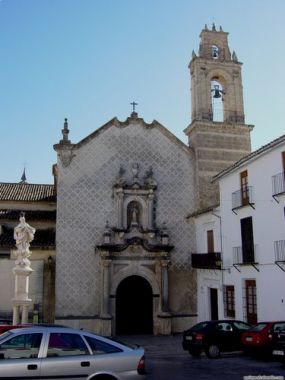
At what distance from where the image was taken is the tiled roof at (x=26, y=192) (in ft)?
88.6

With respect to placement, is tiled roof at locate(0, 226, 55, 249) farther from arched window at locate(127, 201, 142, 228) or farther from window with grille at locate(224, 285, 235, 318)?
window with grille at locate(224, 285, 235, 318)

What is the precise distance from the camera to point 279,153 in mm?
17797

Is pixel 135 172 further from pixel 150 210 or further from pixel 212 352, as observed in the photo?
pixel 212 352

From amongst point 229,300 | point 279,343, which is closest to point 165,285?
point 229,300

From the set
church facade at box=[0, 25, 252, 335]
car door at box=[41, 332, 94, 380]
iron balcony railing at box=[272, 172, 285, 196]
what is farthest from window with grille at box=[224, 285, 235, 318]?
car door at box=[41, 332, 94, 380]

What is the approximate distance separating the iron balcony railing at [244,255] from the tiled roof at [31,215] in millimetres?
10927

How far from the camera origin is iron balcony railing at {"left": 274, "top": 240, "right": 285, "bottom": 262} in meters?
17.0

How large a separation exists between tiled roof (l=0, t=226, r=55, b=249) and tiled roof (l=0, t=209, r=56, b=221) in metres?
0.70

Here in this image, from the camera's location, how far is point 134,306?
24547 mm

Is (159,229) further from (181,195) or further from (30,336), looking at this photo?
(30,336)

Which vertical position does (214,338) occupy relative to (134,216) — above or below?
below

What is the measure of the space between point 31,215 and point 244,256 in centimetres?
1279

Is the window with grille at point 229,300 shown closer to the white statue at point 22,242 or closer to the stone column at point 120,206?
the stone column at point 120,206

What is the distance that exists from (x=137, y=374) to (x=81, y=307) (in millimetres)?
16484
